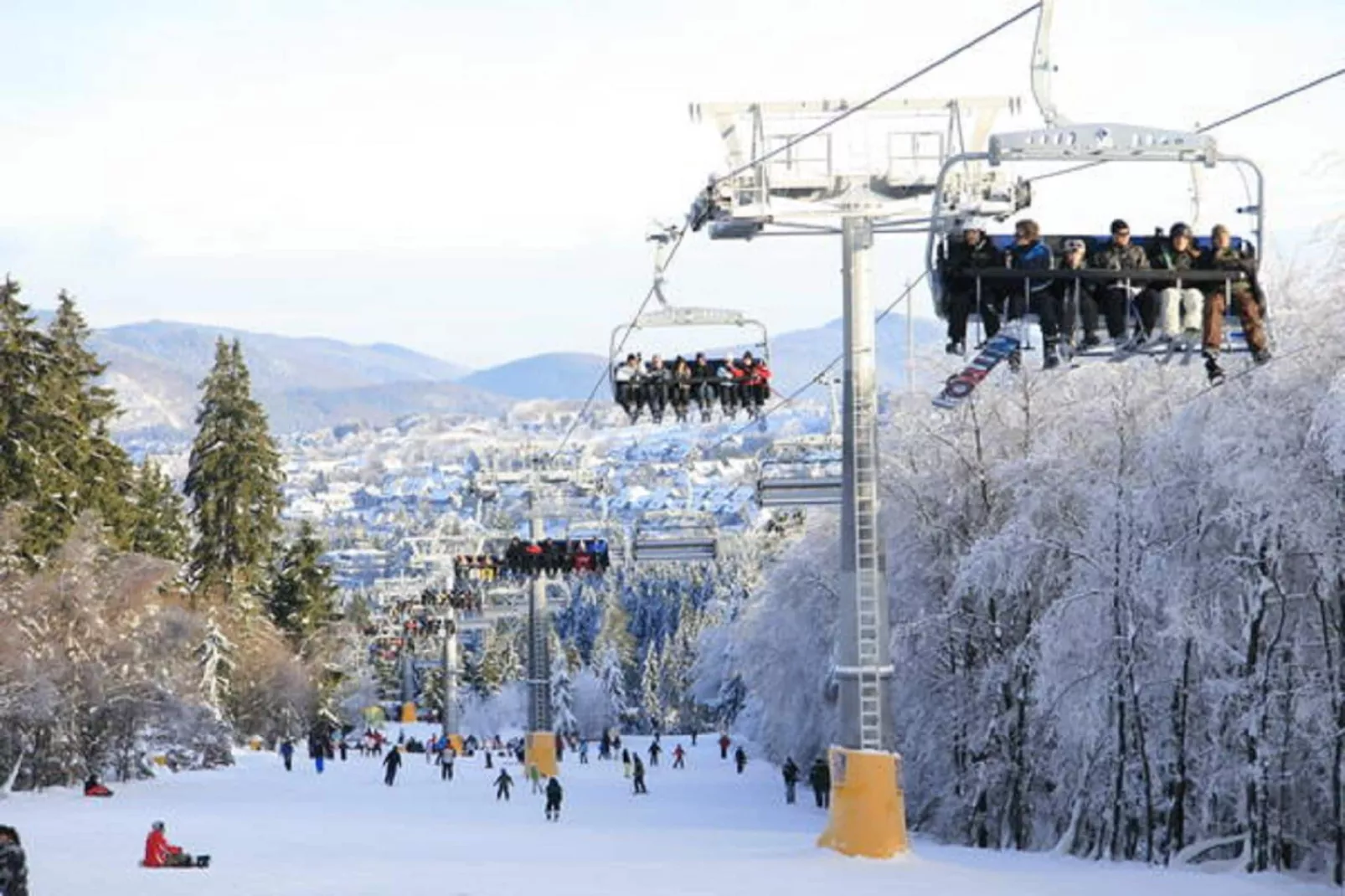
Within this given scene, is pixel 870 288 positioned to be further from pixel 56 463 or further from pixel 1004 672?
pixel 56 463

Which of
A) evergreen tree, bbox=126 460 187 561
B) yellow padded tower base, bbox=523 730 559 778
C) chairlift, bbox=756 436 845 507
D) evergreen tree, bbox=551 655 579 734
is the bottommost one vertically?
yellow padded tower base, bbox=523 730 559 778

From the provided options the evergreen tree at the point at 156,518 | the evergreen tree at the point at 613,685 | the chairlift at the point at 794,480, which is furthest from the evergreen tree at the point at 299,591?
the evergreen tree at the point at 613,685

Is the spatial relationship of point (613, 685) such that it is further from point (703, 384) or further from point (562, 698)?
point (703, 384)

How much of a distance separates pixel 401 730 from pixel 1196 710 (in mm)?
77709

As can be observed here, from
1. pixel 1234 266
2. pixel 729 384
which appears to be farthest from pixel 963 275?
pixel 729 384

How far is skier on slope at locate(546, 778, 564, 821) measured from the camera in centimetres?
4031

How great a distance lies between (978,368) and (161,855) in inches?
568

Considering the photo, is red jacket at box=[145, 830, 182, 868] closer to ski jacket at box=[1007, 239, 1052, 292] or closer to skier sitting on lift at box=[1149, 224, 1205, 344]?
ski jacket at box=[1007, 239, 1052, 292]

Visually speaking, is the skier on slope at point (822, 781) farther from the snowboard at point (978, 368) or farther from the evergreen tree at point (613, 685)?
the evergreen tree at point (613, 685)

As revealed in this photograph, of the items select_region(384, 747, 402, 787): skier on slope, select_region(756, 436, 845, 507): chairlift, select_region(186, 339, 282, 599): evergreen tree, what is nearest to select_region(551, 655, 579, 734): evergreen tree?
select_region(186, 339, 282, 599): evergreen tree

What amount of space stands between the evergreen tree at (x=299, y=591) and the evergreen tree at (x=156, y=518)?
482 centimetres

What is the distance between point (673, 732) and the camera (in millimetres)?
156250

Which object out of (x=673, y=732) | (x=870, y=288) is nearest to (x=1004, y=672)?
(x=870, y=288)

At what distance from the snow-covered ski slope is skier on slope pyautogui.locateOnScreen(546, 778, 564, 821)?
40 centimetres
